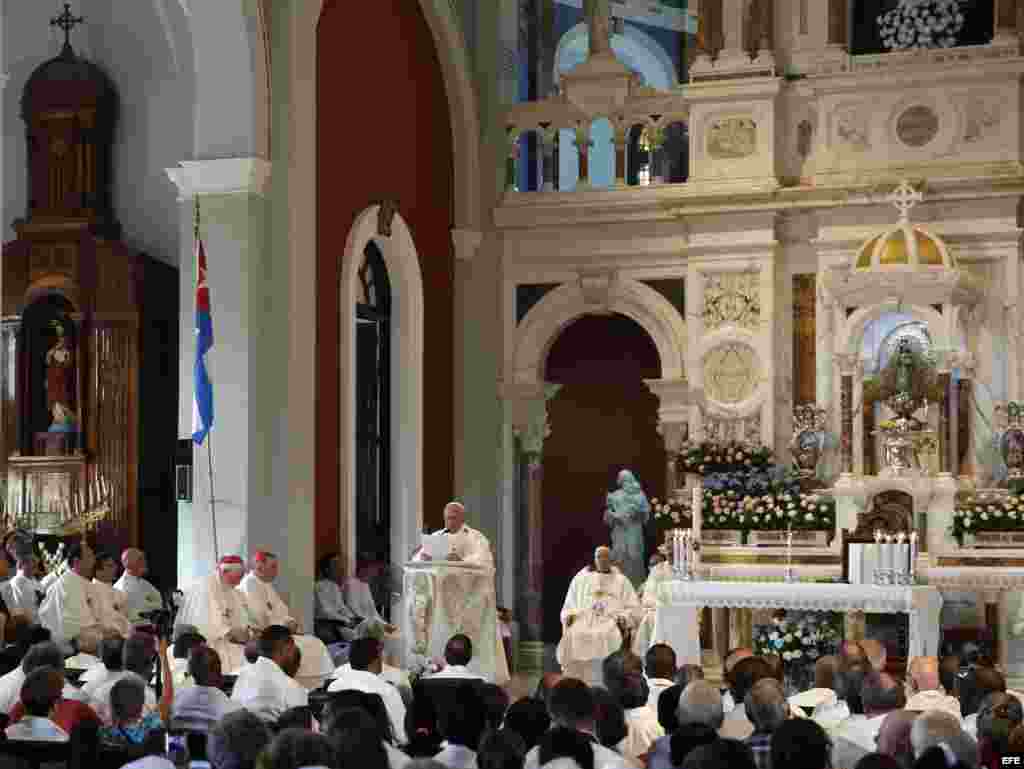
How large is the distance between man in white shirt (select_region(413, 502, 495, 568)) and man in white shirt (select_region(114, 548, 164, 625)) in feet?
7.10

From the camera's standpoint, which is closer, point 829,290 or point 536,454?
point 829,290

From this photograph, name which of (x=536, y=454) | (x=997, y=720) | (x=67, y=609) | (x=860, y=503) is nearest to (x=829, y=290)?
(x=860, y=503)

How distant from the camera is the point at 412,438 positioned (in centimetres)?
1922

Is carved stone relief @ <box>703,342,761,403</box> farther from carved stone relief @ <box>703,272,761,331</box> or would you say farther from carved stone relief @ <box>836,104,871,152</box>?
carved stone relief @ <box>836,104,871,152</box>

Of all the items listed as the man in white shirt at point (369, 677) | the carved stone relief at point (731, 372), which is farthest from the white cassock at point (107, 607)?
the carved stone relief at point (731, 372)

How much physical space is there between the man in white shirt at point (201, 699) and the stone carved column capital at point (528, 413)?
11437 mm

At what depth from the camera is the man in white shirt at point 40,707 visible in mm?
8023

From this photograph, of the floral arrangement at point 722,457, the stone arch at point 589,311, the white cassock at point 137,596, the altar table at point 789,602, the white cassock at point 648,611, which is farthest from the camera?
the stone arch at point 589,311

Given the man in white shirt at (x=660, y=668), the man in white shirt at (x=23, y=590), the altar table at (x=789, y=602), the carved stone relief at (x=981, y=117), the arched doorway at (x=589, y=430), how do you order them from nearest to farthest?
the man in white shirt at (x=660, y=668) → the man in white shirt at (x=23, y=590) → the altar table at (x=789, y=602) → the carved stone relief at (x=981, y=117) → the arched doorway at (x=589, y=430)

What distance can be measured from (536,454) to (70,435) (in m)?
5.03

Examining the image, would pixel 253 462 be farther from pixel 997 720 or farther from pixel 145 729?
pixel 997 720

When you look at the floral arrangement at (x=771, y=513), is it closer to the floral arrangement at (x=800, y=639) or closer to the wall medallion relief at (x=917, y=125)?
the floral arrangement at (x=800, y=639)

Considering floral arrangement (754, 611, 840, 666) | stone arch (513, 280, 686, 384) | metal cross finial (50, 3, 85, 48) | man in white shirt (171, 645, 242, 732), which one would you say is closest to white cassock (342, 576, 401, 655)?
floral arrangement (754, 611, 840, 666)

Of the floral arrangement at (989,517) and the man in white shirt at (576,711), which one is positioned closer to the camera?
the man in white shirt at (576,711)
